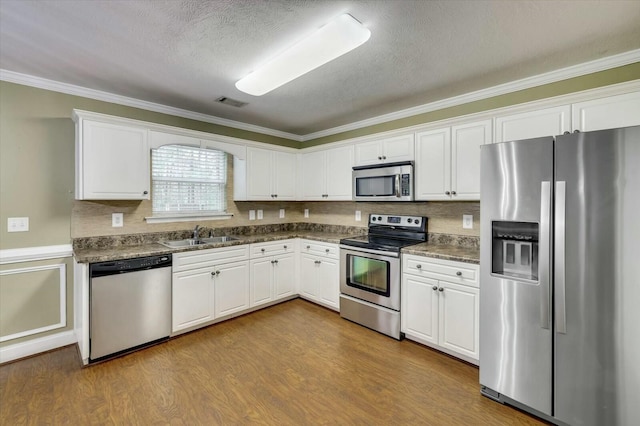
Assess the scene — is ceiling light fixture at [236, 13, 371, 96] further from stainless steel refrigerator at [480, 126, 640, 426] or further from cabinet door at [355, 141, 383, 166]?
cabinet door at [355, 141, 383, 166]

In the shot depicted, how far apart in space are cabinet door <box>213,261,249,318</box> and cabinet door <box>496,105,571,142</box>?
10.1 ft

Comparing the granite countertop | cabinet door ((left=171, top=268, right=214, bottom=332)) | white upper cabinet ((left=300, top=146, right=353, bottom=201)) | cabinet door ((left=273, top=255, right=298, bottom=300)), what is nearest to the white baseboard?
the granite countertop

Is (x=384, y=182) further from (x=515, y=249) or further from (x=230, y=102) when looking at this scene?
(x=230, y=102)

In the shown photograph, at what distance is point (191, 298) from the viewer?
10.3 ft

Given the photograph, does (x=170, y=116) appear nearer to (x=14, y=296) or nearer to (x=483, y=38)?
(x=14, y=296)

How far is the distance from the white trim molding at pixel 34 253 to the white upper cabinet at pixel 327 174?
2879mm

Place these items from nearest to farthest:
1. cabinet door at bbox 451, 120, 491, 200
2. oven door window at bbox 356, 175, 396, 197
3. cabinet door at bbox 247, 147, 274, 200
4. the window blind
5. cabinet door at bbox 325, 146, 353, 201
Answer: cabinet door at bbox 451, 120, 491, 200 < oven door window at bbox 356, 175, 396, 197 < the window blind < cabinet door at bbox 325, 146, 353, 201 < cabinet door at bbox 247, 147, 274, 200

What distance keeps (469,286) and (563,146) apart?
1.29 meters

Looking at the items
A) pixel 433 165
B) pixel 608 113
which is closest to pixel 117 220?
pixel 433 165

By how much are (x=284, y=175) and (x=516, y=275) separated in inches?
127

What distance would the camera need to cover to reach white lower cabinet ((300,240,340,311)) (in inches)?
145

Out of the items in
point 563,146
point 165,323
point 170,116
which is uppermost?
point 170,116

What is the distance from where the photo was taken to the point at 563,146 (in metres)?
1.80

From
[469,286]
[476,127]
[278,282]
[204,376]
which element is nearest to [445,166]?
[476,127]
